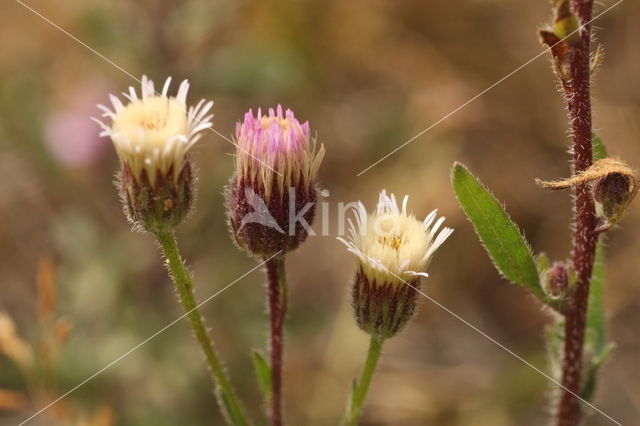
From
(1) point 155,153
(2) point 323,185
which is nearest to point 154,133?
(1) point 155,153

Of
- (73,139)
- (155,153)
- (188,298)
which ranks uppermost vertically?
(73,139)

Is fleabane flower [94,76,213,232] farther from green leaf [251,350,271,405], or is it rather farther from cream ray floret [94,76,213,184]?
green leaf [251,350,271,405]

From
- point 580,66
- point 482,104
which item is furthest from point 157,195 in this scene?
point 482,104

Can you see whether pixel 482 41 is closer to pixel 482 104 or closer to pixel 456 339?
pixel 482 104

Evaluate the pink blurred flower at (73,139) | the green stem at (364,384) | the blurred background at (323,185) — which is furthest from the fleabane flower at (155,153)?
the pink blurred flower at (73,139)

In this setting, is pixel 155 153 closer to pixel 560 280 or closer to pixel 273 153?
pixel 273 153

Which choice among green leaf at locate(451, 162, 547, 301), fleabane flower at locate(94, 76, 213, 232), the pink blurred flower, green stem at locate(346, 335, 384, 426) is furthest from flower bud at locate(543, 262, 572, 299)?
the pink blurred flower

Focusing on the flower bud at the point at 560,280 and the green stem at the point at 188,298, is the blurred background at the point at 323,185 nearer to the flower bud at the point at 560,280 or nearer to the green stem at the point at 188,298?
the green stem at the point at 188,298
